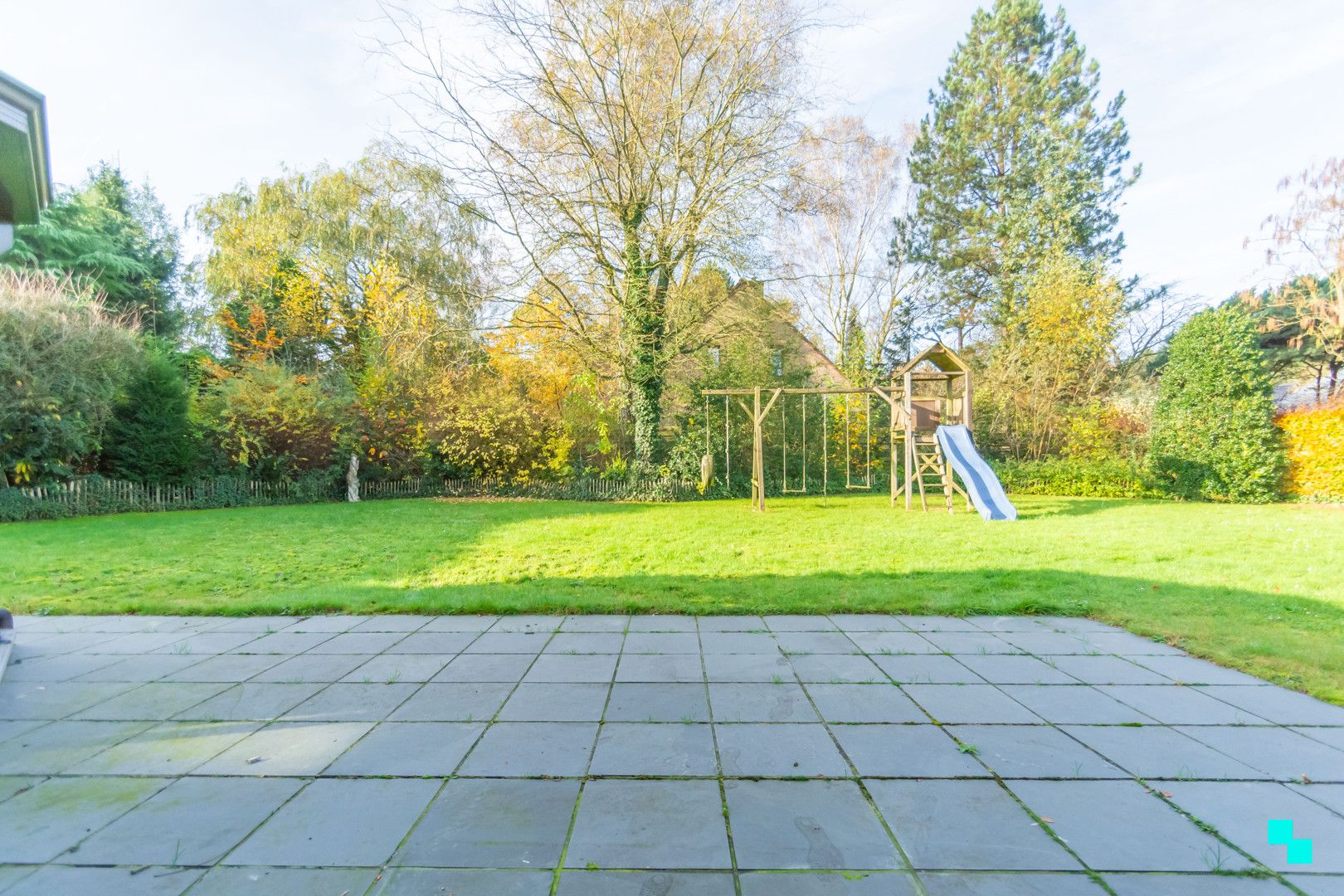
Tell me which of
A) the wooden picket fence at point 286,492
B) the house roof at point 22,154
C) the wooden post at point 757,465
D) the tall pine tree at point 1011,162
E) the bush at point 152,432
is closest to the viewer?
the house roof at point 22,154

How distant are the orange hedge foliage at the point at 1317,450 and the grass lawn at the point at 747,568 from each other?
2.03 m

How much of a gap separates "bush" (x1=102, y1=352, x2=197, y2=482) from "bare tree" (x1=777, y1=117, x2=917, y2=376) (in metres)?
16.7

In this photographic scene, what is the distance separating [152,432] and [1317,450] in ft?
78.8

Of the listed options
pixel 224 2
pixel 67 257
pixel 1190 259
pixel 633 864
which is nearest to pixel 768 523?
pixel 633 864

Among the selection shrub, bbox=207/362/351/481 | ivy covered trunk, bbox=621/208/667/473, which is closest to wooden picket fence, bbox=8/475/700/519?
shrub, bbox=207/362/351/481

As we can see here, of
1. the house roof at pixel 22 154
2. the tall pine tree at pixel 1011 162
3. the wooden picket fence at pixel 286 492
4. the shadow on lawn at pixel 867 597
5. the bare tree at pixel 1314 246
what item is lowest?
the shadow on lawn at pixel 867 597

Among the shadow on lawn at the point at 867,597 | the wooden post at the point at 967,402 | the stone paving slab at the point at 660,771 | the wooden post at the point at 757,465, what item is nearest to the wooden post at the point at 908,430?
the wooden post at the point at 967,402

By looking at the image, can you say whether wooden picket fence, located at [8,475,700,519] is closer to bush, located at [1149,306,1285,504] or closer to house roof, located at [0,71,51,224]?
bush, located at [1149,306,1285,504]

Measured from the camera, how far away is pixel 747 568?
20.7 feet

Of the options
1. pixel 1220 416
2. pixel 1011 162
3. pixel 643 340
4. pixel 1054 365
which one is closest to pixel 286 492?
pixel 643 340

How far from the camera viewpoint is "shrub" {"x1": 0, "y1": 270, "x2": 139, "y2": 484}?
11.1 m

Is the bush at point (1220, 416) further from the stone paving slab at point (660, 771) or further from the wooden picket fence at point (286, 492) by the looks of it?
the stone paving slab at point (660, 771)

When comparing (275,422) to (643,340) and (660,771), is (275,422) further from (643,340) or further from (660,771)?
(660,771)

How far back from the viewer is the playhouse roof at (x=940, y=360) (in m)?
12.3
